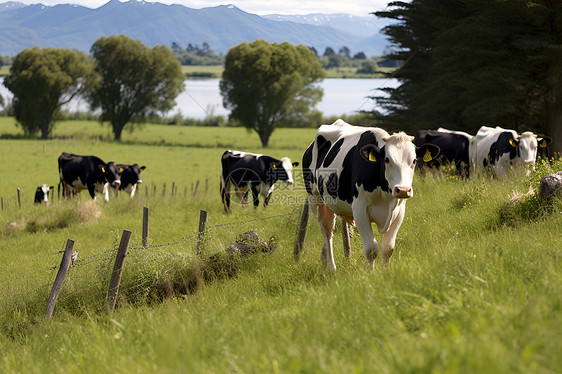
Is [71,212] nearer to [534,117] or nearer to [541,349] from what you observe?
[541,349]

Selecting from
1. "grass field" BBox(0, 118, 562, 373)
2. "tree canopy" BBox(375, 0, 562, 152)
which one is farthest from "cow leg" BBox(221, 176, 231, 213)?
"tree canopy" BBox(375, 0, 562, 152)

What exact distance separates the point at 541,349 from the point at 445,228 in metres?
4.80

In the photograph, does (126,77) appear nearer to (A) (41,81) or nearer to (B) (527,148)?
(A) (41,81)

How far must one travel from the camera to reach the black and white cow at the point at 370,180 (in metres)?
5.62

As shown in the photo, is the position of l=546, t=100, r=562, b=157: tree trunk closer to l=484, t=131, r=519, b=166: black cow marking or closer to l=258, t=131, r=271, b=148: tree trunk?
l=484, t=131, r=519, b=166: black cow marking

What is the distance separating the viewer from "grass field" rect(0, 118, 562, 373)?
3125mm

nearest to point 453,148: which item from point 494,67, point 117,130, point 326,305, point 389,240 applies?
point 494,67

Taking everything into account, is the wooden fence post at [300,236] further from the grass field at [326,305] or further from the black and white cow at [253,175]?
the black and white cow at [253,175]

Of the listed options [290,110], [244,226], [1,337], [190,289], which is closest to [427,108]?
[244,226]

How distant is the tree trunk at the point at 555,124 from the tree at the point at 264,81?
37.3m

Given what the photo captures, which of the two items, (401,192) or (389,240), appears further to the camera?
(389,240)

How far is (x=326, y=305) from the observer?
14.3ft

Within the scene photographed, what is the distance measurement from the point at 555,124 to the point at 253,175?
11938 mm

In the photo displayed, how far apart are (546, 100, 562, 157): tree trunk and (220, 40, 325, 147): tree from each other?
37.3 metres
